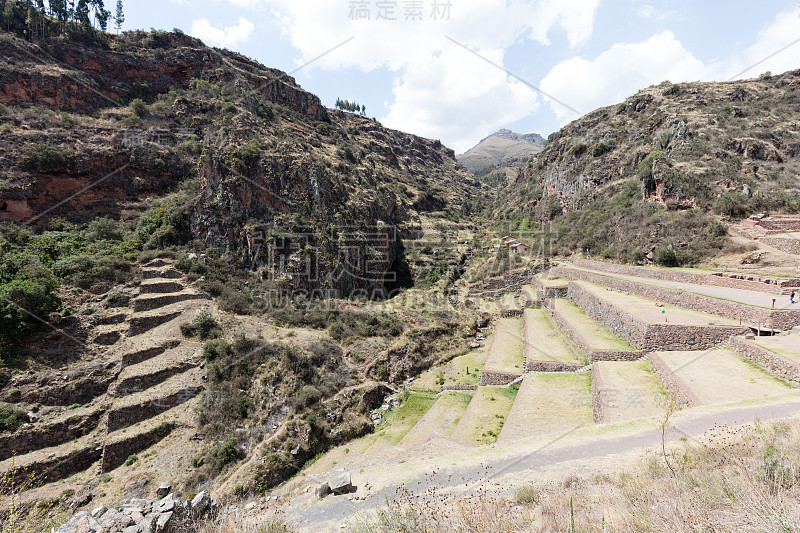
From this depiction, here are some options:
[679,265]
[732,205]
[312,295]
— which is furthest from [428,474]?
[732,205]

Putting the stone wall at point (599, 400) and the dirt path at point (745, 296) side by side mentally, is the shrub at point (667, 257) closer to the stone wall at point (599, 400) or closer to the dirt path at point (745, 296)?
the dirt path at point (745, 296)

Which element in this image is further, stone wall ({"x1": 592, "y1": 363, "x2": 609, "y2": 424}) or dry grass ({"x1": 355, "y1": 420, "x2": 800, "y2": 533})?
stone wall ({"x1": 592, "y1": 363, "x2": 609, "y2": 424})

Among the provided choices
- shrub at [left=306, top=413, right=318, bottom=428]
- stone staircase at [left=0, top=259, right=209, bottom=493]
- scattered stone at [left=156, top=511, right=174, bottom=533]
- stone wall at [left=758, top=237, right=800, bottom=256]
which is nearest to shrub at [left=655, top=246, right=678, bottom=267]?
stone wall at [left=758, top=237, right=800, bottom=256]

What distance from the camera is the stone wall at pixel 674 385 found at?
9.40 metres

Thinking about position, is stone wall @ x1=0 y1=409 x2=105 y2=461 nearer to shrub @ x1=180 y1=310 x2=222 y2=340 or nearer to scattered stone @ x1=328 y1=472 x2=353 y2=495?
shrub @ x1=180 y1=310 x2=222 y2=340

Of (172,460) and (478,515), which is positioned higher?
(478,515)

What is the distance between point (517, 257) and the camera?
41.8 metres

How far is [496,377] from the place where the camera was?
18062mm

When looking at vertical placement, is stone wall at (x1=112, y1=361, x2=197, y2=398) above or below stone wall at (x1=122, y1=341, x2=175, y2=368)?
below

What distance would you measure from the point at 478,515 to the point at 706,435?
5874mm

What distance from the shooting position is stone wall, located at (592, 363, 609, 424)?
1058cm

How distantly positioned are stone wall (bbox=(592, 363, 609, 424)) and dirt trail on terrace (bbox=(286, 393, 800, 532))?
6.25 ft

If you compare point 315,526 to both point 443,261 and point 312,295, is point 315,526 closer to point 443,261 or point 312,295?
point 312,295

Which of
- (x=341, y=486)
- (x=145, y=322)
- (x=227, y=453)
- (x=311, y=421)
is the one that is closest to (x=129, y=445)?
(x=227, y=453)
